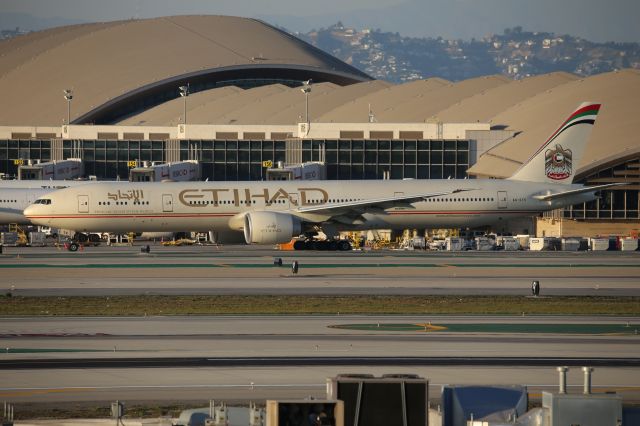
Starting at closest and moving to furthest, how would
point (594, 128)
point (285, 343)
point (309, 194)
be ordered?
point (285, 343) → point (309, 194) → point (594, 128)

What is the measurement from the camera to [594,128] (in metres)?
86.4

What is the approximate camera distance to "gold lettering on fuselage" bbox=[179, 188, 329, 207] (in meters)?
63.7

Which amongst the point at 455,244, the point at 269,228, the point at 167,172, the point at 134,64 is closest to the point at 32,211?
the point at 269,228

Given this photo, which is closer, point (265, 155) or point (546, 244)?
point (546, 244)

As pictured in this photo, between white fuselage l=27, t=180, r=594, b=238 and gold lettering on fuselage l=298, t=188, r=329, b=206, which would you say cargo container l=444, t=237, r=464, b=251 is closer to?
white fuselage l=27, t=180, r=594, b=238

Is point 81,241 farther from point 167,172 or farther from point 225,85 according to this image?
point 225,85

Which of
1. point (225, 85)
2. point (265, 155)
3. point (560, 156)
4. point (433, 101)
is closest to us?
point (560, 156)

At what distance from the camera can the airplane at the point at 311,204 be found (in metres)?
63.0

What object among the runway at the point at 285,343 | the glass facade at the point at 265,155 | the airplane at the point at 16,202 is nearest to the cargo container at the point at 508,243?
the runway at the point at 285,343

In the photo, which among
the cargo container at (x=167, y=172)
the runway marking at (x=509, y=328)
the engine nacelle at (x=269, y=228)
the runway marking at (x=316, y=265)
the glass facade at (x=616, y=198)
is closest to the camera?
the runway marking at (x=509, y=328)

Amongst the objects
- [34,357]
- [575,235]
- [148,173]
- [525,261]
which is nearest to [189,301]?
[34,357]

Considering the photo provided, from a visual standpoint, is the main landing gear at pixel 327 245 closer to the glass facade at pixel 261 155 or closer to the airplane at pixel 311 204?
the airplane at pixel 311 204

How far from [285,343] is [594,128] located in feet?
205

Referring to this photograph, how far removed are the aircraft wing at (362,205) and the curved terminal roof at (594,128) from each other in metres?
21.5
